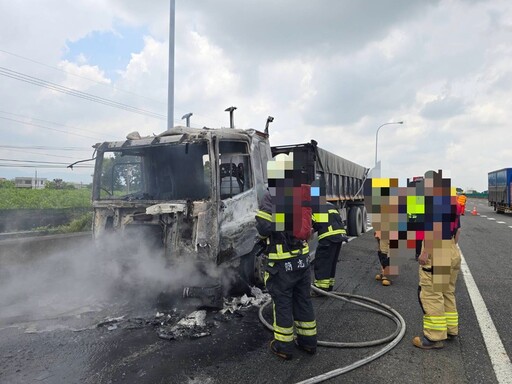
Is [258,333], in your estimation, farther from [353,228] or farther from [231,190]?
[353,228]

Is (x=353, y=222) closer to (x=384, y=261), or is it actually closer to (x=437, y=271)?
(x=384, y=261)

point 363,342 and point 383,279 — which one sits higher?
point 383,279

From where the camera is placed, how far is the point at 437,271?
391 cm

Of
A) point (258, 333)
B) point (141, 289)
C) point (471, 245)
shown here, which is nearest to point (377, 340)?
point (258, 333)

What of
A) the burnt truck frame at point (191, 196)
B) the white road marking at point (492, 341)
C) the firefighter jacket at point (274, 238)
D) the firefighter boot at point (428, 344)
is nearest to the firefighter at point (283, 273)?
the firefighter jacket at point (274, 238)

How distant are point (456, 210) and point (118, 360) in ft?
12.1

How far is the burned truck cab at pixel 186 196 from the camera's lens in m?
4.96

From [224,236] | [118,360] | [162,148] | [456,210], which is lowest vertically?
[118,360]

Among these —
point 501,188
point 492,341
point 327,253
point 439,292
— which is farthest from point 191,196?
point 501,188

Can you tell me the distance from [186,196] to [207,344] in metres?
2.55

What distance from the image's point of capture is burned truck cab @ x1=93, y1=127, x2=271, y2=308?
4961mm

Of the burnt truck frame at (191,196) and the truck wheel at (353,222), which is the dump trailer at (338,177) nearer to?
the truck wheel at (353,222)

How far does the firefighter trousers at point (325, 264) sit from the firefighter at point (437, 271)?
1814 mm

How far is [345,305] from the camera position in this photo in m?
5.32
